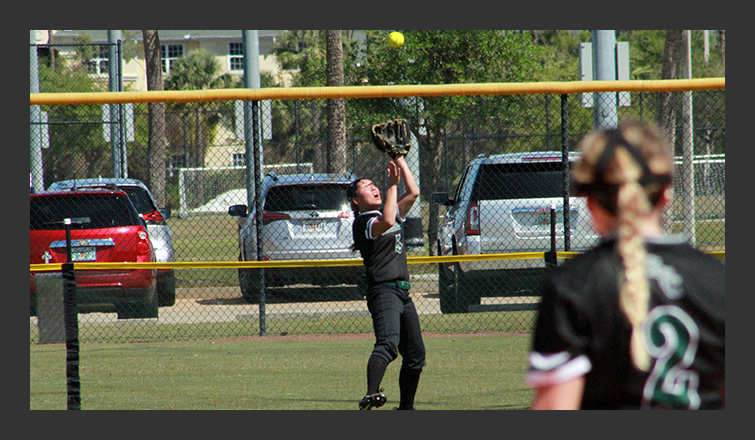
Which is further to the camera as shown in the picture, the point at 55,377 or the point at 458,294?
the point at 458,294

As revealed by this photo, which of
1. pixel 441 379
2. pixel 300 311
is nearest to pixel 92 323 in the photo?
pixel 300 311

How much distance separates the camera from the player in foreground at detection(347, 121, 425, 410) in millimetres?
5238

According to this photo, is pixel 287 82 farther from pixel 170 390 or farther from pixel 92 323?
pixel 170 390

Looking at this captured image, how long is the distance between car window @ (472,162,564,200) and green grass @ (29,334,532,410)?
1.62 m

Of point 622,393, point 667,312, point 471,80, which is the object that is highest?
point 471,80

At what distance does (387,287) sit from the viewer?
5363mm

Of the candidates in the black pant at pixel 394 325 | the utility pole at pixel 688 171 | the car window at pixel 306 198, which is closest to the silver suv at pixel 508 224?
the car window at pixel 306 198

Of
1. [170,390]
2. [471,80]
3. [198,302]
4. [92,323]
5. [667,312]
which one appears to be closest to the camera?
[667,312]

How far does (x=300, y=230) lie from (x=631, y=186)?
8409 millimetres

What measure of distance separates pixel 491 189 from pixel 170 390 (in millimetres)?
4483

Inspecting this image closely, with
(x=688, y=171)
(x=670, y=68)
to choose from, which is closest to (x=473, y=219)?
(x=688, y=171)

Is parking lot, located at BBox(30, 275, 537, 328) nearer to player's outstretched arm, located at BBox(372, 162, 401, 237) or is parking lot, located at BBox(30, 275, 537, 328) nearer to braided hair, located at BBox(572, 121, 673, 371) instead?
player's outstretched arm, located at BBox(372, 162, 401, 237)

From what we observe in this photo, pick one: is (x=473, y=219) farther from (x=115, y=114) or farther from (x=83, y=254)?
(x=115, y=114)

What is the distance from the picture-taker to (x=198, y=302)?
11.0 metres
